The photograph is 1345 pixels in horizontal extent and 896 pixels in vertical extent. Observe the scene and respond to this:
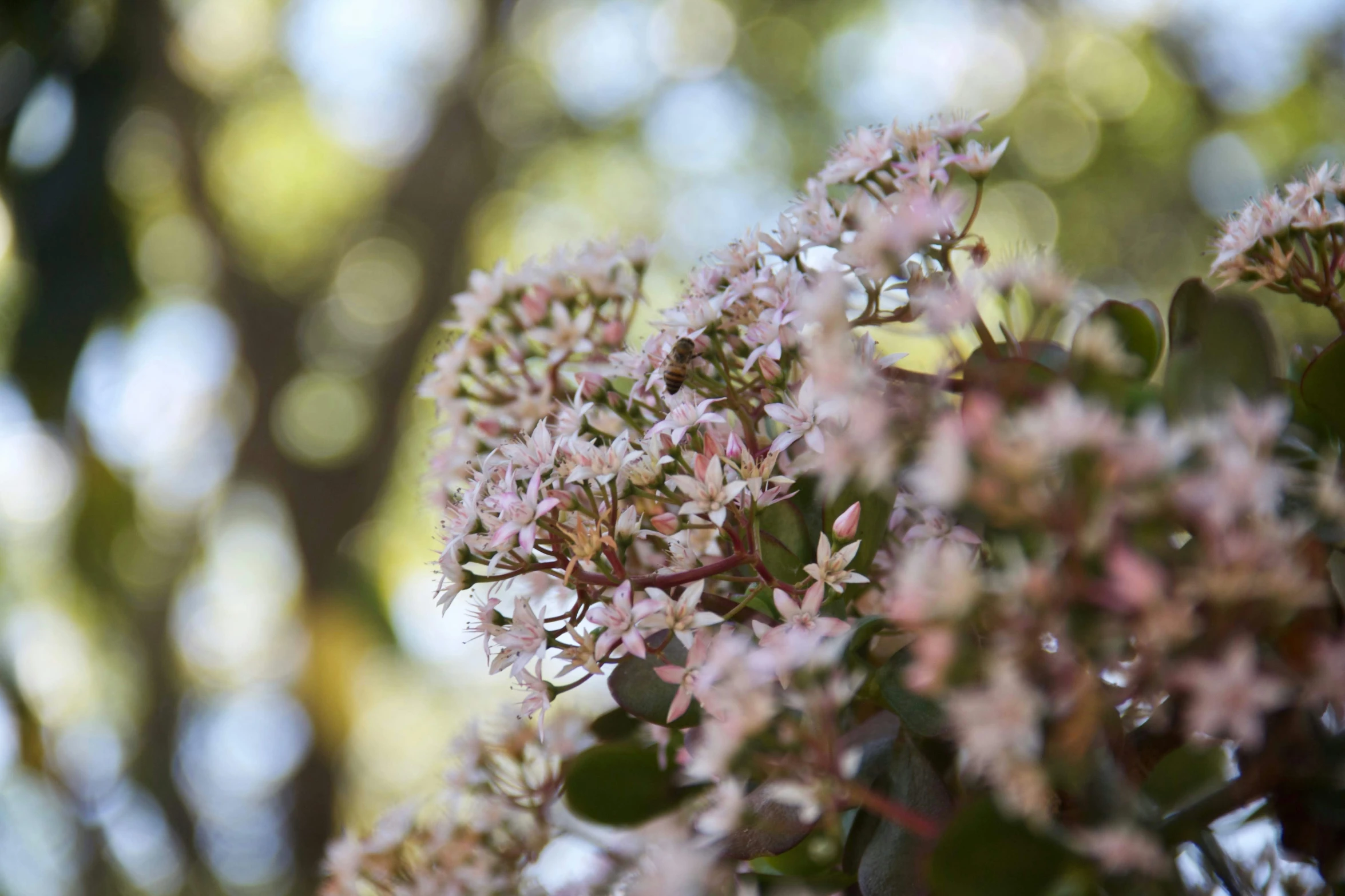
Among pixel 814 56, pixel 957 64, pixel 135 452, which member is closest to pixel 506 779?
pixel 135 452

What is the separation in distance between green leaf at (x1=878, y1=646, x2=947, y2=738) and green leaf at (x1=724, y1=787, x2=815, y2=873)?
0.05 meters

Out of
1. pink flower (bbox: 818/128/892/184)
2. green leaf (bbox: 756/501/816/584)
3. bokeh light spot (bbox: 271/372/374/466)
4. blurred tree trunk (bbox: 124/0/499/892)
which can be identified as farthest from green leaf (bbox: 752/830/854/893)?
bokeh light spot (bbox: 271/372/374/466)

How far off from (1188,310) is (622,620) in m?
0.26

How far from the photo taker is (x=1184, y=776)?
352 mm

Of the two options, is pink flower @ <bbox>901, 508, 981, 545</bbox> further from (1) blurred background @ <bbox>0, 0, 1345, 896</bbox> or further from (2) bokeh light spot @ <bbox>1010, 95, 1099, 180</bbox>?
(2) bokeh light spot @ <bbox>1010, 95, 1099, 180</bbox>

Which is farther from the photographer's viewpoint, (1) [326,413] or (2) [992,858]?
(1) [326,413]

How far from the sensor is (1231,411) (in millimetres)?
266

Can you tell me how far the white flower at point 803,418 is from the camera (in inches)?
16.0

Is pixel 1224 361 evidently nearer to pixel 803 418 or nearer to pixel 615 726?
pixel 803 418

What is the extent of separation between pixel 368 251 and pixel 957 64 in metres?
2.11

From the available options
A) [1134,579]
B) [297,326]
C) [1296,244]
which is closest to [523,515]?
[1134,579]

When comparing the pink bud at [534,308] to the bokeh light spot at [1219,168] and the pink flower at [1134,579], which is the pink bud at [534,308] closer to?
the pink flower at [1134,579]

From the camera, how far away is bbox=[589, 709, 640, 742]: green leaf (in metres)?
0.55

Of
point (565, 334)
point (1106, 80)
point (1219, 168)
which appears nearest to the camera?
point (565, 334)
